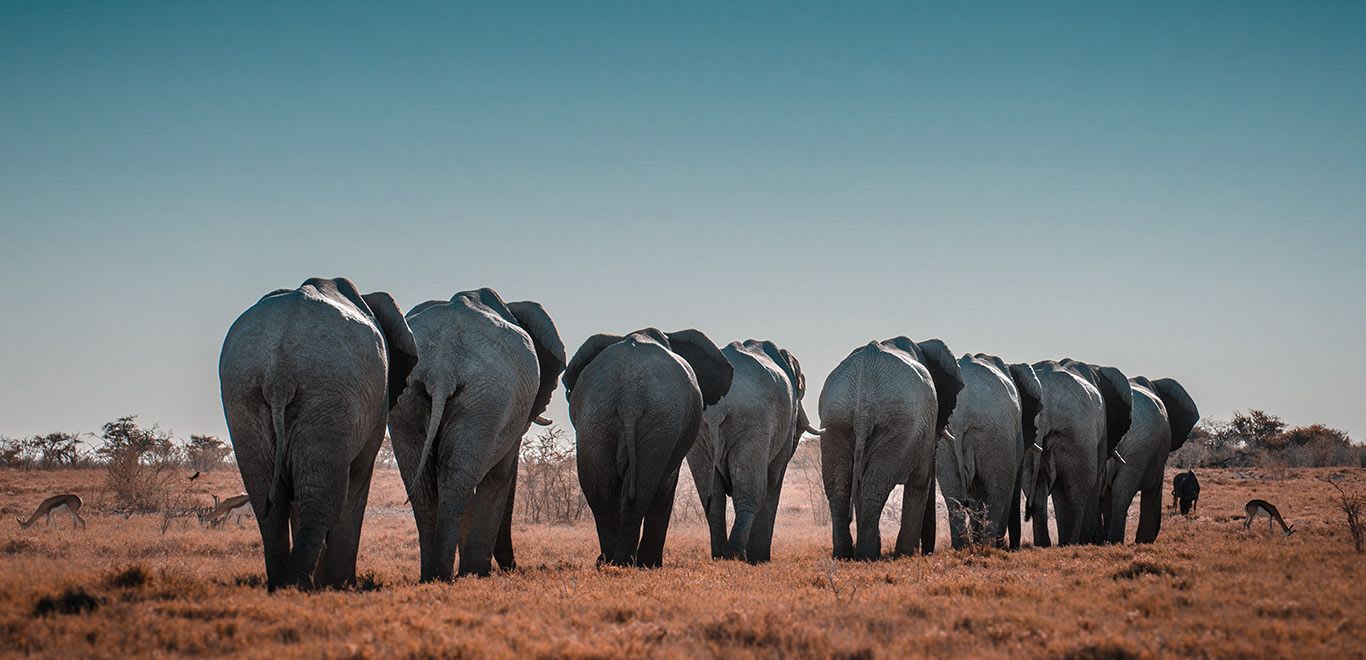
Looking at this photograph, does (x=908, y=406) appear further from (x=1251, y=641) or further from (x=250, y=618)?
(x=250, y=618)

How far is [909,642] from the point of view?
291 inches

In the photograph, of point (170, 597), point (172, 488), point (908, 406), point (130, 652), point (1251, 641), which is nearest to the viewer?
point (130, 652)

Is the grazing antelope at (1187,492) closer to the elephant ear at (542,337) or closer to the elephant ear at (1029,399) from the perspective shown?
the elephant ear at (1029,399)

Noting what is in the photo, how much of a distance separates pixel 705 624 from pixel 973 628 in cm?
209

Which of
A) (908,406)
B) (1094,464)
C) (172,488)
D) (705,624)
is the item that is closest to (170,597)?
(705,624)

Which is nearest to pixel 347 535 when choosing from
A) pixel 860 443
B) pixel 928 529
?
pixel 860 443

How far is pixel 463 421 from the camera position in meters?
11.8

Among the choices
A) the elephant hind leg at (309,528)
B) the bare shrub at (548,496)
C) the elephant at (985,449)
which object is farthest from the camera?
the bare shrub at (548,496)

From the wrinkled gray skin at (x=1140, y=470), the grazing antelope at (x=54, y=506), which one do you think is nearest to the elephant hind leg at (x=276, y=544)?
the grazing antelope at (x=54, y=506)

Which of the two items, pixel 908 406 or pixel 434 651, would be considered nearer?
pixel 434 651

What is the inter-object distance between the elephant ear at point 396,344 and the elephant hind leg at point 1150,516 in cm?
1604

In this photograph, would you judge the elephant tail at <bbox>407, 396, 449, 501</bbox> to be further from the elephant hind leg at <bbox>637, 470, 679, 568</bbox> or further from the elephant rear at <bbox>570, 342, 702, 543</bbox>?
the elephant hind leg at <bbox>637, 470, 679, 568</bbox>

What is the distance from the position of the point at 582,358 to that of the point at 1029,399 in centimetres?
916

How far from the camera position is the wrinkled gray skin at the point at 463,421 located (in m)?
11.6
